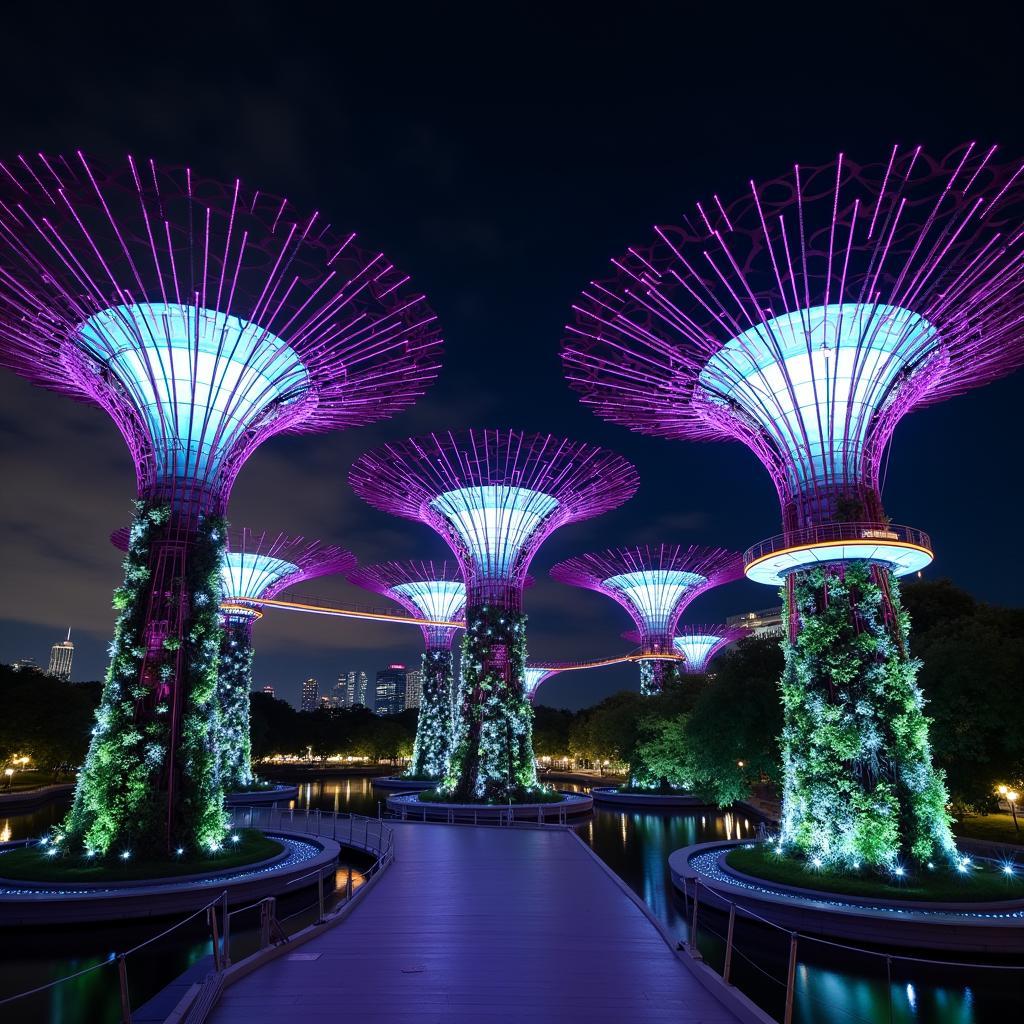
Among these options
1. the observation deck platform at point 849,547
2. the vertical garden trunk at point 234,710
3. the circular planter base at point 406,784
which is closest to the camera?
the observation deck platform at point 849,547

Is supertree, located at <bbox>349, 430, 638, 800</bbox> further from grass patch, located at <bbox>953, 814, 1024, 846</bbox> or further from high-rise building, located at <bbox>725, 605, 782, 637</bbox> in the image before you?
high-rise building, located at <bbox>725, 605, 782, 637</bbox>

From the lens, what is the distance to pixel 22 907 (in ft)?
45.8

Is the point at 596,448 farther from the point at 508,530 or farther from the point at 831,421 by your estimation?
the point at 831,421

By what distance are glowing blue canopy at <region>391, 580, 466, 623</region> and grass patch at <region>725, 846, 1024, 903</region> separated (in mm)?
35730

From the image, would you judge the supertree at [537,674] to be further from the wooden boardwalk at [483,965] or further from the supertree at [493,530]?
the wooden boardwalk at [483,965]

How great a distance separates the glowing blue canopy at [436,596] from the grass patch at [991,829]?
102 feet

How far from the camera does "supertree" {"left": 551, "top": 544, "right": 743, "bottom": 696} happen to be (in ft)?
169

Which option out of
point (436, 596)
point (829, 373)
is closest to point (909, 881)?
point (829, 373)

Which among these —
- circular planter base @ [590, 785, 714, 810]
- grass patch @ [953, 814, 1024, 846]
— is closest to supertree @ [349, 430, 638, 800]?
circular planter base @ [590, 785, 714, 810]

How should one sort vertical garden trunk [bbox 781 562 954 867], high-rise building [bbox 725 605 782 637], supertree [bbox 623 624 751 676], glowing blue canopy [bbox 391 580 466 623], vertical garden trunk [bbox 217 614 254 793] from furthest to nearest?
high-rise building [bbox 725 605 782 637]
supertree [bbox 623 624 751 676]
glowing blue canopy [bbox 391 580 466 623]
vertical garden trunk [bbox 217 614 254 793]
vertical garden trunk [bbox 781 562 954 867]

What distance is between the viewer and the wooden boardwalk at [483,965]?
293 inches

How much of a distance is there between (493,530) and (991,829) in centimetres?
2273

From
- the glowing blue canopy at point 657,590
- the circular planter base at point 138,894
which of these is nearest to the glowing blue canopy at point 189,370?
the circular planter base at point 138,894

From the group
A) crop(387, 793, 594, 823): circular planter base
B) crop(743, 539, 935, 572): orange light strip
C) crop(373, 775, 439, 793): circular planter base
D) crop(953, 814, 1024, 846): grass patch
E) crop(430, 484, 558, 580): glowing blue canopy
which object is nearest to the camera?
crop(743, 539, 935, 572): orange light strip
